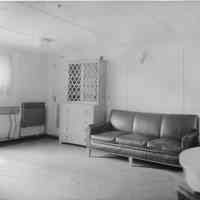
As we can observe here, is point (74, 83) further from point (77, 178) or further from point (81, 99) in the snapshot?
point (77, 178)

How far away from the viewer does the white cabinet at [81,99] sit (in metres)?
5.33

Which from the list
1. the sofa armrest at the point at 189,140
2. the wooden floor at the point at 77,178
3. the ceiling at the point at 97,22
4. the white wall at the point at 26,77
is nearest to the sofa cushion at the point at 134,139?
the wooden floor at the point at 77,178

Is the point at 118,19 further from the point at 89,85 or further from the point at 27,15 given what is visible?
the point at 89,85

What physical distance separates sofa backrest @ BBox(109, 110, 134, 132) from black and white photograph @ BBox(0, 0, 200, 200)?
0.8 inches

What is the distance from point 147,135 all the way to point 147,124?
239mm

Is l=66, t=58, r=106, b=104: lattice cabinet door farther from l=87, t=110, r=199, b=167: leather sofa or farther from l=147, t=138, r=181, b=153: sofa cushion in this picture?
l=147, t=138, r=181, b=153: sofa cushion

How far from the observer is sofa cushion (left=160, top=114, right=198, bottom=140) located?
4133 millimetres

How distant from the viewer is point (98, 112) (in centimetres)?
530

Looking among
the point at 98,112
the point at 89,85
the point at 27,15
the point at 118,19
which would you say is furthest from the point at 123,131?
the point at 27,15

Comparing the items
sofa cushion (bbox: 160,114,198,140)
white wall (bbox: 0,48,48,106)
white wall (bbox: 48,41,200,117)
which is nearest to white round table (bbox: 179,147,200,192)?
sofa cushion (bbox: 160,114,198,140)

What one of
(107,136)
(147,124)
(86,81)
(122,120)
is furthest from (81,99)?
(147,124)

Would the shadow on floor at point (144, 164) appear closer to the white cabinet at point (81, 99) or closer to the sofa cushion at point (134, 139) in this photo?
the sofa cushion at point (134, 139)

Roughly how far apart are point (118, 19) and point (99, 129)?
2.09 meters

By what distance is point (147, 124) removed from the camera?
15.0 ft
